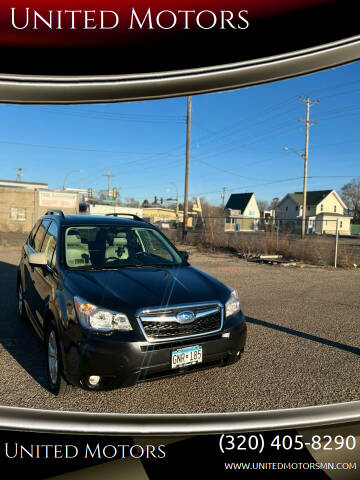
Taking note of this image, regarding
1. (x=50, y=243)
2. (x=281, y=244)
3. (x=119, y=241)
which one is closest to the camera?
(x=50, y=243)

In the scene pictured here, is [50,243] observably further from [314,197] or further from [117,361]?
[314,197]

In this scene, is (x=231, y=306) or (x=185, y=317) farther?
(x=231, y=306)

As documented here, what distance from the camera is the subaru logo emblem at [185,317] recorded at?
308 cm

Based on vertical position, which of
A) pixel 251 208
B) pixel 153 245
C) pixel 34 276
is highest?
pixel 251 208

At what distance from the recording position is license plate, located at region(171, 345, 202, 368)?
9.89ft

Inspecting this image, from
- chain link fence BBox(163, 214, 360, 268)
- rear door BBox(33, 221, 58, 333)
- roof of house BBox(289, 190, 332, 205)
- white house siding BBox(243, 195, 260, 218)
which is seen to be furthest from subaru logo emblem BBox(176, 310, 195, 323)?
white house siding BBox(243, 195, 260, 218)

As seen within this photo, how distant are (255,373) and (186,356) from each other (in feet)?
4.12

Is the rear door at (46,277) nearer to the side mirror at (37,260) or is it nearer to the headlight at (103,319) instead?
the side mirror at (37,260)

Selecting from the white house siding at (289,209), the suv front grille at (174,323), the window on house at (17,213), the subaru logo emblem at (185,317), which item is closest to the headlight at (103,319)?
the suv front grille at (174,323)

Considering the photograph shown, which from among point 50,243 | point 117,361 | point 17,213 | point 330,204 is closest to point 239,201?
point 330,204

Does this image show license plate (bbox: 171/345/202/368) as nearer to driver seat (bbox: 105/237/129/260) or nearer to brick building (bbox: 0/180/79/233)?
driver seat (bbox: 105/237/129/260)

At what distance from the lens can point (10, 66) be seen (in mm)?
3111

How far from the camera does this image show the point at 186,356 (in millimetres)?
3068

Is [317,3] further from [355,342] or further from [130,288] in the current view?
[355,342]
